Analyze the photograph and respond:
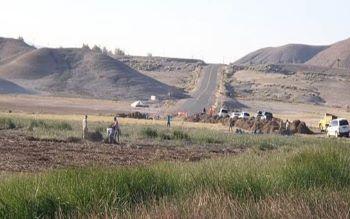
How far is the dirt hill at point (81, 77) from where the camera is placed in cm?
16338

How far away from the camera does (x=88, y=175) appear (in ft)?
38.8

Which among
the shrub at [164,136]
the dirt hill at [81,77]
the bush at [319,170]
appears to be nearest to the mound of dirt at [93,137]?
the shrub at [164,136]

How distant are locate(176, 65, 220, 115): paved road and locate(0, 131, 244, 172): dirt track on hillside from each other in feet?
251

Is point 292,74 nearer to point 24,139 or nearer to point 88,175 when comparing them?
point 24,139

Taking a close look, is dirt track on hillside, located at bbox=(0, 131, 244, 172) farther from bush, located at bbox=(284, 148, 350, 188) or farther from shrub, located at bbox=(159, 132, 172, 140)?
bush, located at bbox=(284, 148, 350, 188)

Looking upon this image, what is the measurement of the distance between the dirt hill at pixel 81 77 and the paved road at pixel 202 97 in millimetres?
4861

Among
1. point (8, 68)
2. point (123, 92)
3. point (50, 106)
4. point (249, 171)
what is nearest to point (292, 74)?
point (123, 92)

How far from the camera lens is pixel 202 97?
481 ft

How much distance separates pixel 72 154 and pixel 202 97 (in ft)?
382

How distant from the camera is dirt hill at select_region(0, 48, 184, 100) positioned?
16338cm

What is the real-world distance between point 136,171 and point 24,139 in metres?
26.9

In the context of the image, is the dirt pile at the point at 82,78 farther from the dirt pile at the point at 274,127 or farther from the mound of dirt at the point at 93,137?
the mound of dirt at the point at 93,137

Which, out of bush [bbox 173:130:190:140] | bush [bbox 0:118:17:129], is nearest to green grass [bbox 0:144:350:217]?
bush [bbox 173:130:190:140]

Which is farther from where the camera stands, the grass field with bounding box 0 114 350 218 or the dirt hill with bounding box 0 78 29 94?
the dirt hill with bounding box 0 78 29 94
